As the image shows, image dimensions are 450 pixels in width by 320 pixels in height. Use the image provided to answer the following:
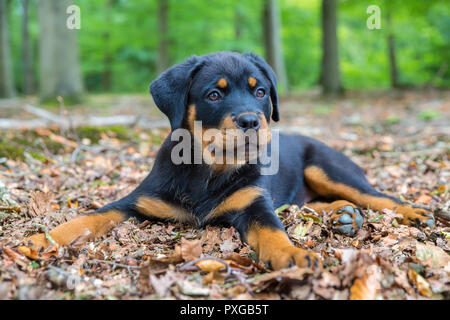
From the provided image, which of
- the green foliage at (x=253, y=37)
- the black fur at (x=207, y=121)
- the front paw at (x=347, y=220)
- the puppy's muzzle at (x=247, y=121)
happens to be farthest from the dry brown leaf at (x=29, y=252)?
the green foliage at (x=253, y=37)

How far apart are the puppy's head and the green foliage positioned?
13.1 metres

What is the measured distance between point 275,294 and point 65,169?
3.86 metres

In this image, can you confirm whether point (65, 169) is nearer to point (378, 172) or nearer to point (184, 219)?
point (184, 219)

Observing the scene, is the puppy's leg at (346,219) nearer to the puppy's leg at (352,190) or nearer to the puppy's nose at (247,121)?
the puppy's leg at (352,190)

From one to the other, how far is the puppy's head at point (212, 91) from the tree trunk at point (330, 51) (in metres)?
12.7

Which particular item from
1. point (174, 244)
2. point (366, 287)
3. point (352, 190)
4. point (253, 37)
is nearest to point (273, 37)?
point (253, 37)

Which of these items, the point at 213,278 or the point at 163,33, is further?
the point at 163,33

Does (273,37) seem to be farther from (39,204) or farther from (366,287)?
(366,287)

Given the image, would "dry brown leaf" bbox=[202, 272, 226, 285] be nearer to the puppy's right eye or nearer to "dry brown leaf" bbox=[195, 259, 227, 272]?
"dry brown leaf" bbox=[195, 259, 227, 272]

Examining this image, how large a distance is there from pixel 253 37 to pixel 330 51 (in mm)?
16255

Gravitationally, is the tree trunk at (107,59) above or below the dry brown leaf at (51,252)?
above

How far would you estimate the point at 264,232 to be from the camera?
117 inches

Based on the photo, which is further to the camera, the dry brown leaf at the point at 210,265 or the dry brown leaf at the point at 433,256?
the dry brown leaf at the point at 433,256

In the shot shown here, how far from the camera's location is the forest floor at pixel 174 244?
242cm
